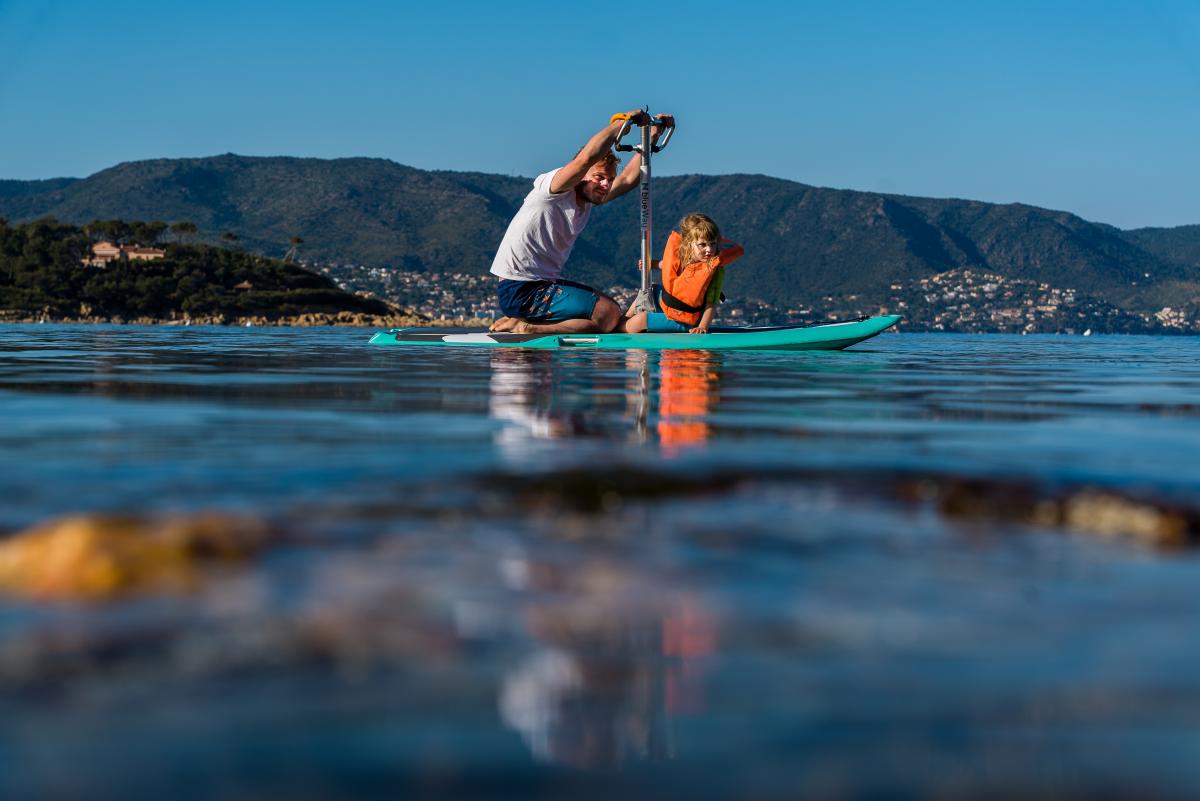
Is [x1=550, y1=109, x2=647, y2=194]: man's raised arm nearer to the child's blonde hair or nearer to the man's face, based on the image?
the man's face

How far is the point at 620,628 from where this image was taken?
1.60 meters

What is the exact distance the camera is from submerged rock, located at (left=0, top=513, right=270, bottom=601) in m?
1.85

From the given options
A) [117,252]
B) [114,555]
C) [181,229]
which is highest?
[181,229]

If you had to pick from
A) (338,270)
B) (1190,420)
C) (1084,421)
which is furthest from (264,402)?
(338,270)

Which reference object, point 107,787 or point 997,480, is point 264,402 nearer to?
point 997,480

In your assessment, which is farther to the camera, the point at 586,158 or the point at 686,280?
the point at 686,280

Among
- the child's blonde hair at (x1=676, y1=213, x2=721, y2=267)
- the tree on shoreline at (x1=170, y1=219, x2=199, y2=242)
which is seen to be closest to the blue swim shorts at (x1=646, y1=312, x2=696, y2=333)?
the child's blonde hair at (x1=676, y1=213, x2=721, y2=267)

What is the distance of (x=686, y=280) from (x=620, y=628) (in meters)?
12.1

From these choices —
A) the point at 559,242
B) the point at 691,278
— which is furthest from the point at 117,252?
the point at 691,278

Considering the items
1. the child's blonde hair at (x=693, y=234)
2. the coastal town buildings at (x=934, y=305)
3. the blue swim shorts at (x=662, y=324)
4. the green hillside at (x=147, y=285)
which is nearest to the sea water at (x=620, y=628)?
the child's blonde hair at (x=693, y=234)

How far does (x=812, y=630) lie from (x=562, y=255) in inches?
479

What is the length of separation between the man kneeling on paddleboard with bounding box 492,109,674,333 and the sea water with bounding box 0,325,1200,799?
876cm

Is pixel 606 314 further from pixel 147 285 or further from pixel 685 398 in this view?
pixel 147 285

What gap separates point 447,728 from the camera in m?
1.20
